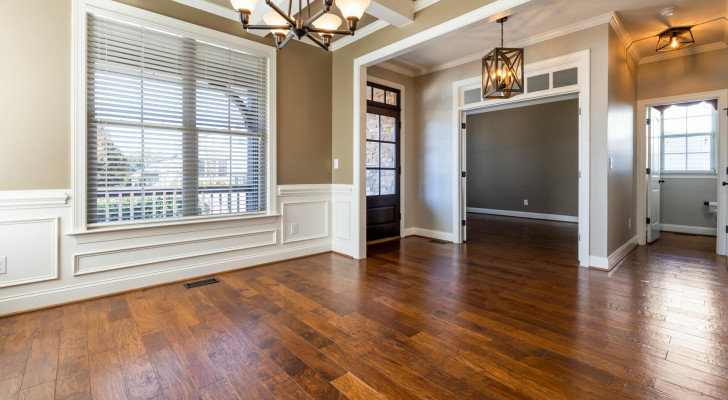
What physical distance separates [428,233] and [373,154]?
158cm

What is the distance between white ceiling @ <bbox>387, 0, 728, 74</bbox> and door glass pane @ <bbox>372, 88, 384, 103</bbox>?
0.83 metres

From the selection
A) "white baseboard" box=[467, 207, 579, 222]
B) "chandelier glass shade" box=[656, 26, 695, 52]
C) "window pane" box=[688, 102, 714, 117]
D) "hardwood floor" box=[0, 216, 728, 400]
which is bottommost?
"hardwood floor" box=[0, 216, 728, 400]

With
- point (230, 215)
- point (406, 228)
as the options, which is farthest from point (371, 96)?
point (230, 215)

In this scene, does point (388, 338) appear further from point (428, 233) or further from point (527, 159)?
point (527, 159)

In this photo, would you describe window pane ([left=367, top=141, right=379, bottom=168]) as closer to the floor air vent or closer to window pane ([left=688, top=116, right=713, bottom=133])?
the floor air vent

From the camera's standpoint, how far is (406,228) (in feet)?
18.2

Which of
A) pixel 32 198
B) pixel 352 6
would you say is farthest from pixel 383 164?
pixel 32 198

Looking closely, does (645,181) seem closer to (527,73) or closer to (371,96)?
(527,73)

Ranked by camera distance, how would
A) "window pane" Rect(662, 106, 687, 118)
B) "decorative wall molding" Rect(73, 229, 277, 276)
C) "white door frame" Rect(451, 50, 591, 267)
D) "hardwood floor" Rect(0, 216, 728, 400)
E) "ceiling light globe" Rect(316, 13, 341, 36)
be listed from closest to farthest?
"hardwood floor" Rect(0, 216, 728, 400) < "ceiling light globe" Rect(316, 13, 341, 36) < "decorative wall molding" Rect(73, 229, 277, 276) < "white door frame" Rect(451, 50, 591, 267) < "window pane" Rect(662, 106, 687, 118)

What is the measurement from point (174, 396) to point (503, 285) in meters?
2.68

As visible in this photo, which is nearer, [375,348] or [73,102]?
[375,348]

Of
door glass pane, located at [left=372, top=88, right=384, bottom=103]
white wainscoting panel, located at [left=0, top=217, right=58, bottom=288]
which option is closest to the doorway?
door glass pane, located at [left=372, top=88, right=384, bottom=103]

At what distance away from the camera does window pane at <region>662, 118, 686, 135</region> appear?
230 inches

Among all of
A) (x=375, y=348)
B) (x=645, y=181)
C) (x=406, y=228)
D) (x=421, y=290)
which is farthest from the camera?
(x=406, y=228)
